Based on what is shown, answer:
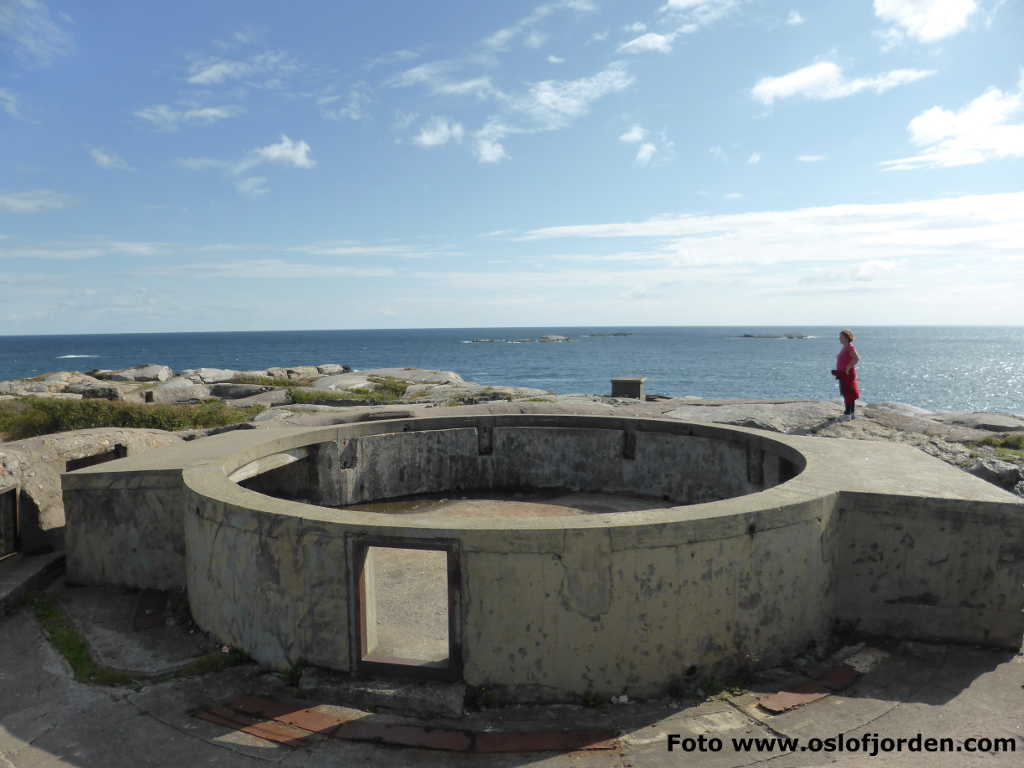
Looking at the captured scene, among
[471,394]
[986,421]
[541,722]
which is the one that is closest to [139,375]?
[471,394]

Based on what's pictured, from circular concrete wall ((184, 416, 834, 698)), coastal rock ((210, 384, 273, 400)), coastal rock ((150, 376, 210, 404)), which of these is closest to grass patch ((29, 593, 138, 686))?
circular concrete wall ((184, 416, 834, 698))

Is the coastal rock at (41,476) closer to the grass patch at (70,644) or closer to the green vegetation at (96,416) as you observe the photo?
the grass patch at (70,644)

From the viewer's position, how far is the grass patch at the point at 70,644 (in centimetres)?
543

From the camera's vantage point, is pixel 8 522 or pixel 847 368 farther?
pixel 847 368

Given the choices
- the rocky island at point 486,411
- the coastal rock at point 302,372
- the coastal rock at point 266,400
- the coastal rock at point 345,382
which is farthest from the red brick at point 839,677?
the coastal rock at point 302,372

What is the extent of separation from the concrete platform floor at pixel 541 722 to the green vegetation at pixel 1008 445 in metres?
8.06

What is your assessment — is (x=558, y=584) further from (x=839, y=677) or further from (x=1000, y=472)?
(x=1000, y=472)

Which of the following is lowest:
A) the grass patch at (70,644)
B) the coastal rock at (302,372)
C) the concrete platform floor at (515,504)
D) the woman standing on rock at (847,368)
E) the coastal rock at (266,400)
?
the grass patch at (70,644)

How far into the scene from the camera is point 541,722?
15.3 feet

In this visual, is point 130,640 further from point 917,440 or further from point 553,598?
point 917,440

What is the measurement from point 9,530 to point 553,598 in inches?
280

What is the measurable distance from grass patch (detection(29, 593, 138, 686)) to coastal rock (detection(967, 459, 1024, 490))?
11.1m

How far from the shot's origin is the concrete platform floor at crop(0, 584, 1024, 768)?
4254mm

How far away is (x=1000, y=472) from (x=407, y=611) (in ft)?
30.2
